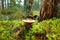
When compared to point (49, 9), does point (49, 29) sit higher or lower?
lower

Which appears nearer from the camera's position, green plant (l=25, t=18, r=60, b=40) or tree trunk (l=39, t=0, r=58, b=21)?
green plant (l=25, t=18, r=60, b=40)

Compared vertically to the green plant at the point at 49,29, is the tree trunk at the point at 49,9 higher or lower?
higher

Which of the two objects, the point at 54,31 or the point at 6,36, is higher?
the point at 54,31

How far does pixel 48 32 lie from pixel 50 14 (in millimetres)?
1480

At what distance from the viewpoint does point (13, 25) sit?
6715mm

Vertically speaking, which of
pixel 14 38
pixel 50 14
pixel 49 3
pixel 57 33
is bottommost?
pixel 14 38

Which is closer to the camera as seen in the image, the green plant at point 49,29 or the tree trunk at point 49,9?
the green plant at point 49,29

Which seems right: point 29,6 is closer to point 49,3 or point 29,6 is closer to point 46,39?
Result: point 49,3

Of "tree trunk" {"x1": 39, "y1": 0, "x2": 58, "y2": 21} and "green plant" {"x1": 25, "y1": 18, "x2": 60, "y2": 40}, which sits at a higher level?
"tree trunk" {"x1": 39, "y1": 0, "x2": 58, "y2": 21}

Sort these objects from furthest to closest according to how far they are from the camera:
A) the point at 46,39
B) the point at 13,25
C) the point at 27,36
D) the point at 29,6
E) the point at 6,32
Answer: the point at 29,6, the point at 13,25, the point at 6,32, the point at 27,36, the point at 46,39

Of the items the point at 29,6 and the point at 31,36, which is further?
the point at 29,6

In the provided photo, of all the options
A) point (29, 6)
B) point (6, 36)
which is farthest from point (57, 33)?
point (29, 6)

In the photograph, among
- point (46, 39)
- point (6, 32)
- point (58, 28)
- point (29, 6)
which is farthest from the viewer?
point (29, 6)

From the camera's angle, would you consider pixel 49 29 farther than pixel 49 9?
No
